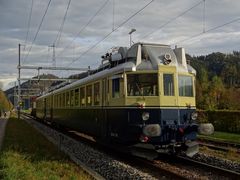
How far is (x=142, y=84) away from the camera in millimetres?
13008

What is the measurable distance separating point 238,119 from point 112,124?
56.6ft

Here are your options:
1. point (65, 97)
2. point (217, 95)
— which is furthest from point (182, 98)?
point (217, 95)

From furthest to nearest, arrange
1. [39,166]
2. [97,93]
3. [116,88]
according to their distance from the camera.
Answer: [97,93] < [116,88] < [39,166]

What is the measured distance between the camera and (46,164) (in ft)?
39.5

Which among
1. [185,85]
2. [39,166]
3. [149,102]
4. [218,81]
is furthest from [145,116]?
[218,81]

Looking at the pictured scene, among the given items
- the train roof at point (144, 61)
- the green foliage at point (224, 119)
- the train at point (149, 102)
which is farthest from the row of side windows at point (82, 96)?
the green foliage at point (224, 119)

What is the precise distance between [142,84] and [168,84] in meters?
0.82

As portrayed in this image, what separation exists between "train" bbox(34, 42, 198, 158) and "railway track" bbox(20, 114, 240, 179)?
0.40 m

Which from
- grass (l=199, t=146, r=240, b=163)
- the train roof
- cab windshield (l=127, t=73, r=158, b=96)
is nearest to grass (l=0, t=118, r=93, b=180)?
cab windshield (l=127, t=73, r=158, b=96)

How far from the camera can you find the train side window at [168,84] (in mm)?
12926

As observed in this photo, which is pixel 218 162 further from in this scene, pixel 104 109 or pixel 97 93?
pixel 97 93

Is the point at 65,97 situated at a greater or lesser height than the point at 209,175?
greater

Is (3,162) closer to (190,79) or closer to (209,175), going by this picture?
(209,175)

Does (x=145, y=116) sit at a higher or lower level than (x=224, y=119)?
higher
